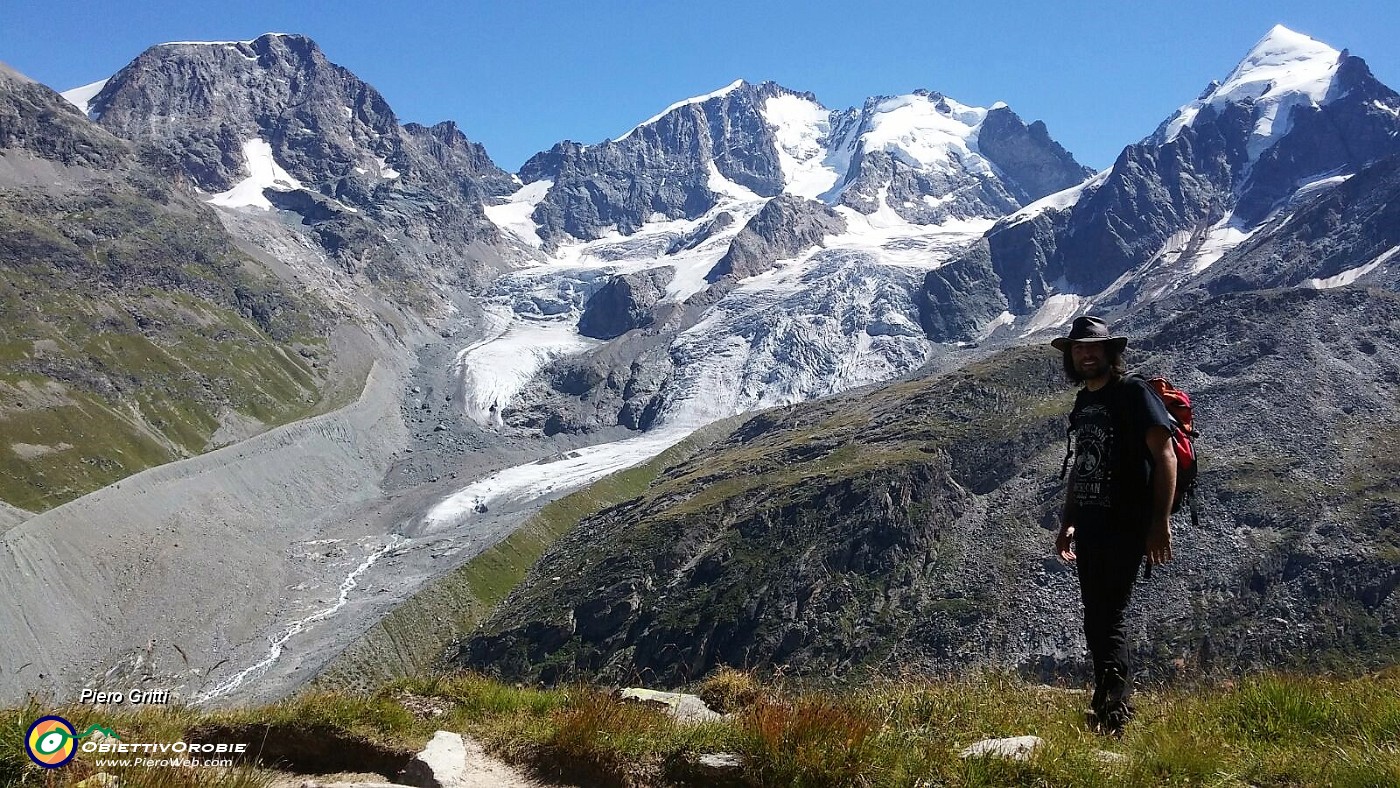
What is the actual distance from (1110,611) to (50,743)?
8298 millimetres

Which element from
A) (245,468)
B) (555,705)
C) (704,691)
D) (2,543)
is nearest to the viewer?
(555,705)

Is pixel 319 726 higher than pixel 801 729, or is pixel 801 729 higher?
pixel 801 729

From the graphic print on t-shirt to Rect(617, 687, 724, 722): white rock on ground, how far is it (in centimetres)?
449

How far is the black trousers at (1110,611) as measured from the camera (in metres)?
7.47

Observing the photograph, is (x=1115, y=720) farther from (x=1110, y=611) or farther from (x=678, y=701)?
(x=678, y=701)

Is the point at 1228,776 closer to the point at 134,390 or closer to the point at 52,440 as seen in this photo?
the point at 52,440

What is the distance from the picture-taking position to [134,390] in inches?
7308

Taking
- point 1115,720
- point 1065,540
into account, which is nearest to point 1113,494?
point 1065,540

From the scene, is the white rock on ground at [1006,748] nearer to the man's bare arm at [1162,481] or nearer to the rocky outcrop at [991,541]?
the man's bare arm at [1162,481]

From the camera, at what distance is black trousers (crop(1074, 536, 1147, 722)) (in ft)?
24.5

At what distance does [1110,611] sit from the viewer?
764 centimetres

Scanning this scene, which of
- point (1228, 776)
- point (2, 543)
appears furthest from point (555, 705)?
point (2, 543)

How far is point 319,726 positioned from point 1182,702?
8.67 metres

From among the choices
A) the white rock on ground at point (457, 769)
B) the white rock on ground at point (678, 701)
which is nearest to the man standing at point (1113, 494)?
the white rock on ground at point (678, 701)
